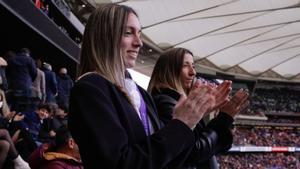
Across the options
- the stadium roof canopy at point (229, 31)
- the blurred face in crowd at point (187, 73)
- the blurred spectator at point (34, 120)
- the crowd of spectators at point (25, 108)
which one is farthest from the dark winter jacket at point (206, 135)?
the stadium roof canopy at point (229, 31)

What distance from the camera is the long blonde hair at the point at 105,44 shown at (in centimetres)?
162

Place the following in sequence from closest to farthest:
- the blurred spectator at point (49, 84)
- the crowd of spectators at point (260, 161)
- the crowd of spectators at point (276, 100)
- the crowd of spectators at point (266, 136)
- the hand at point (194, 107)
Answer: the hand at point (194, 107)
the blurred spectator at point (49, 84)
the crowd of spectators at point (260, 161)
the crowd of spectators at point (266, 136)
the crowd of spectators at point (276, 100)

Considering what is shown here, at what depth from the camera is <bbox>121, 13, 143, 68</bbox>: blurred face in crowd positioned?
1681 mm

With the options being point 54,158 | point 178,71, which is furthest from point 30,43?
point 178,71

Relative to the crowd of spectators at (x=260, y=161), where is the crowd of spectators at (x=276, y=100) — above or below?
above

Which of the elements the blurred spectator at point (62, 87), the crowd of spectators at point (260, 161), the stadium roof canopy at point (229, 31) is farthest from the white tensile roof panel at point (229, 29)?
the blurred spectator at point (62, 87)

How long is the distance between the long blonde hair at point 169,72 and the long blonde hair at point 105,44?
957 millimetres

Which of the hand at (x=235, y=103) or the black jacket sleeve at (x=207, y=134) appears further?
the hand at (x=235, y=103)

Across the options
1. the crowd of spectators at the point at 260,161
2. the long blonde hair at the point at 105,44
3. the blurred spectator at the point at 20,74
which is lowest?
the crowd of spectators at the point at 260,161

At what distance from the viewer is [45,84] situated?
928cm

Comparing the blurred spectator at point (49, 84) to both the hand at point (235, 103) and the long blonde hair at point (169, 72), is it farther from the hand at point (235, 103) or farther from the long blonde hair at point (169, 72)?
the hand at point (235, 103)

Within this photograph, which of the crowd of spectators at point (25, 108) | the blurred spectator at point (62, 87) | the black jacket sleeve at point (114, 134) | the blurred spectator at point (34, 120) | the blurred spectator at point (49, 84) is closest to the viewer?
the black jacket sleeve at point (114, 134)

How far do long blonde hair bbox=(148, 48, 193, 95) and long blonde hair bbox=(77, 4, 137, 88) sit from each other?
3.14ft

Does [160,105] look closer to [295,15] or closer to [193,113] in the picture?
[193,113]
